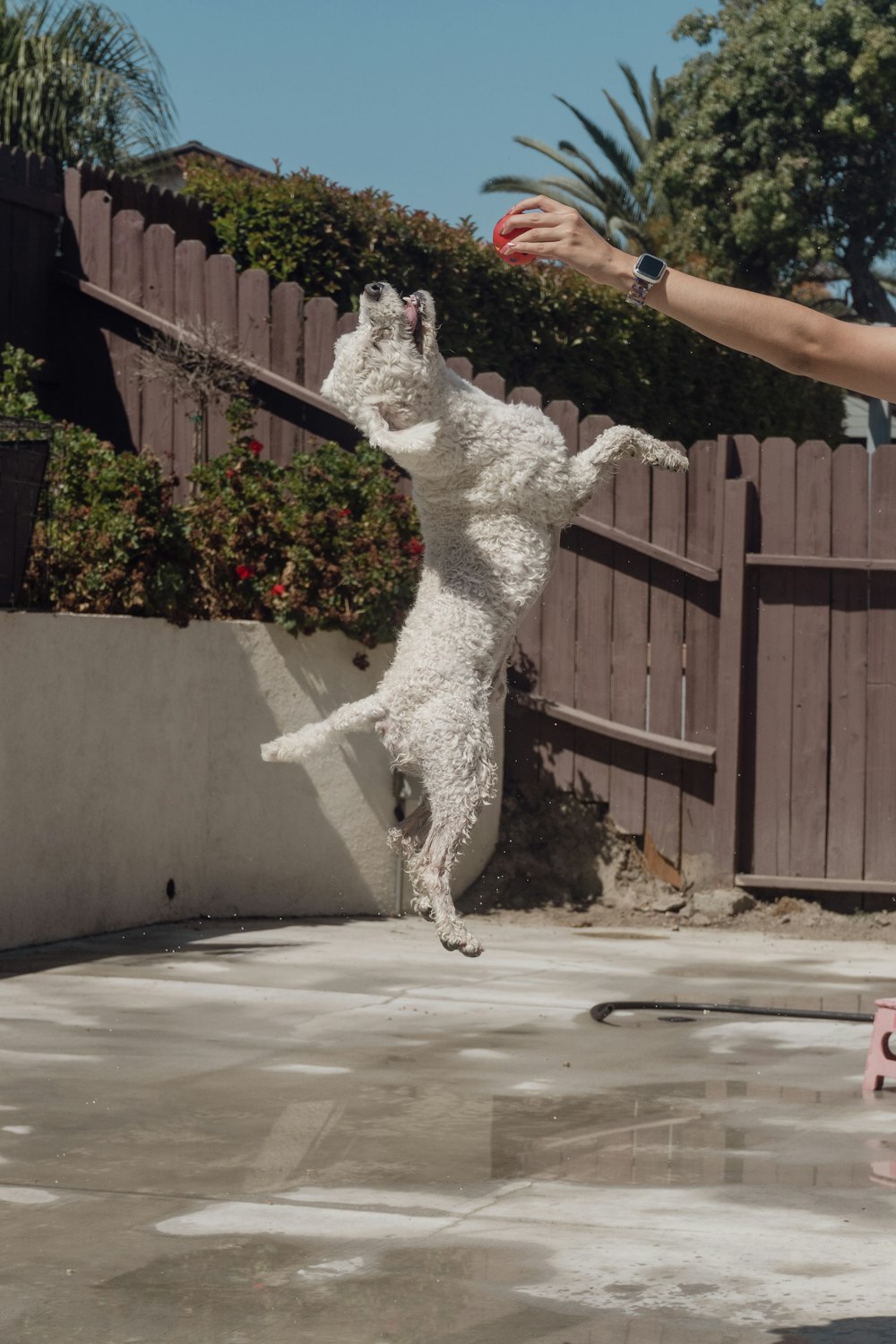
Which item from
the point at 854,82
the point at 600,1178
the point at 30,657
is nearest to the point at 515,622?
the point at 600,1178

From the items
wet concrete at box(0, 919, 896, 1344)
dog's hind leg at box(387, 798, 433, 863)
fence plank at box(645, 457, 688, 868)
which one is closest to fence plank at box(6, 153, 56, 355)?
fence plank at box(645, 457, 688, 868)

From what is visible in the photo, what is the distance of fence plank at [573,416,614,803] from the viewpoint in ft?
29.2

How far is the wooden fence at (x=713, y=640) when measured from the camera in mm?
8578

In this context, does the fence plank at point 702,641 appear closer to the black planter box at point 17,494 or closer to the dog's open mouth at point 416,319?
the black planter box at point 17,494

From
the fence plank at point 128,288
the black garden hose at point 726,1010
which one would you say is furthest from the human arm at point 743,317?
the fence plank at point 128,288

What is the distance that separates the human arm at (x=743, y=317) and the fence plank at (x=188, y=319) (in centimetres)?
704

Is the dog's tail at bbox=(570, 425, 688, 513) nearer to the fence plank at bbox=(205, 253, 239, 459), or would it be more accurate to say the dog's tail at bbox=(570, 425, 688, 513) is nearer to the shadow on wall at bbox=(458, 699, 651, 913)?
the shadow on wall at bbox=(458, 699, 651, 913)

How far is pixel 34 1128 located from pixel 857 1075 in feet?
8.69

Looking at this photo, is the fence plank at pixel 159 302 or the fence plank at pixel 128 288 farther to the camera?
the fence plank at pixel 128 288

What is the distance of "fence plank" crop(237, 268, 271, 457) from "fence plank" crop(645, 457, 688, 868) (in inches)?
87.9

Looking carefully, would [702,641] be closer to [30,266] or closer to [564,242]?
[30,266]

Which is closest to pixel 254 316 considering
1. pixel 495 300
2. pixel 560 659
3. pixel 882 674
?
pixel 495 300

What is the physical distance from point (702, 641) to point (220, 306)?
3.21 metres

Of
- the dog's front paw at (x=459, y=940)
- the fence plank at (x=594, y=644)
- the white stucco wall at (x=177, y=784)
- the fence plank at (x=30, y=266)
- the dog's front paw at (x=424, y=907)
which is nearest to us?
the dog's front paw at (x=459, y=940)
